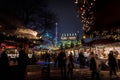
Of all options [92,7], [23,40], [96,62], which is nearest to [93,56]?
[96,62]

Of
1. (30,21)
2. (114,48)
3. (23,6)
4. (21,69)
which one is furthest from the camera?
(30,21)

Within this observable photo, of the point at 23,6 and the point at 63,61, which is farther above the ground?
the point at 23,6

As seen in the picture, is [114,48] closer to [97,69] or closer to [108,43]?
[108,43]

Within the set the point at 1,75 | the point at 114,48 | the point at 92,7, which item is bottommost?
the point at 1,75

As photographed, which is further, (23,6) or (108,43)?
(23,6)

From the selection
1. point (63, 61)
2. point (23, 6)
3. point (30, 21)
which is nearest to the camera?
point (63, 61)

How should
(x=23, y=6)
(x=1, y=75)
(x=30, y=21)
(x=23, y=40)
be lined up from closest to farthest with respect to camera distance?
(x=1, y=75)
(x=23, y=40)
(x=23, y=6)
(x=30, y=21)

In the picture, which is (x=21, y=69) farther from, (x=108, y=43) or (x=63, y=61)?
(x=108, y=43)

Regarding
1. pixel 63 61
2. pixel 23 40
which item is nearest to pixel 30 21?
pixel 63 61

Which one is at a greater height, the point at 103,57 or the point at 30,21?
the point at 30,21

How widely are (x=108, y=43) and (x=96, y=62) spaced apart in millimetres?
6410

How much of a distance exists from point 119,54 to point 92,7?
388 inches

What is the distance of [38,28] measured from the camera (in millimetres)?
66750

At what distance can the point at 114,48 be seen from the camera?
31.5 metres
